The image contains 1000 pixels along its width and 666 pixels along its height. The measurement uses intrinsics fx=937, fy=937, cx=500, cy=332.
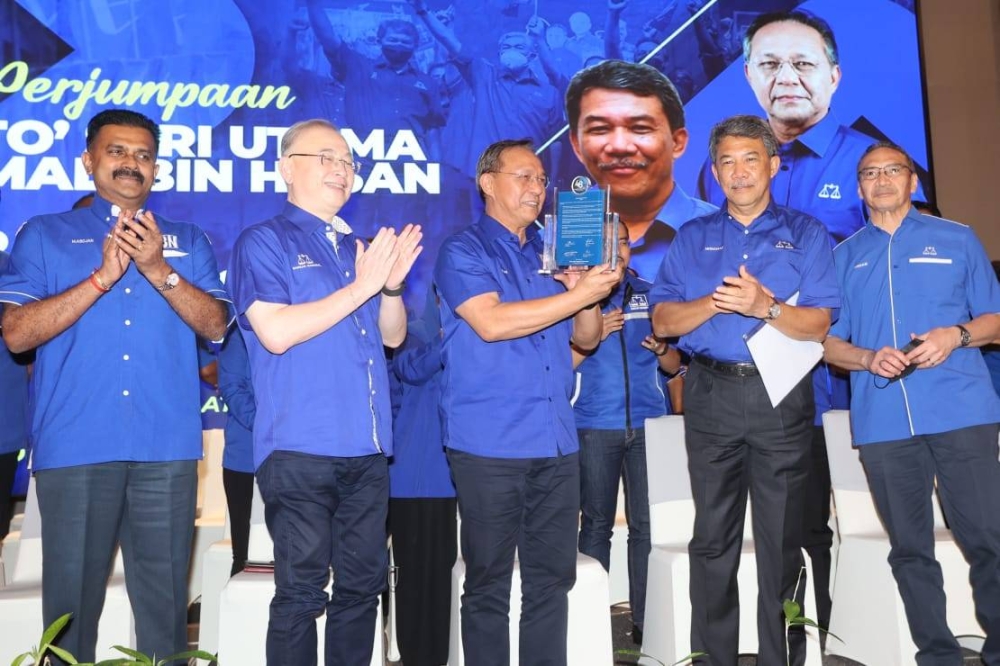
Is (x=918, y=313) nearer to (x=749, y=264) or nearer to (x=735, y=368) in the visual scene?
→ (x=749, y=264)

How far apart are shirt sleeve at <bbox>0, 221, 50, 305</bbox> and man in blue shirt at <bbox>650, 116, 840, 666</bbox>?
6.48 feet

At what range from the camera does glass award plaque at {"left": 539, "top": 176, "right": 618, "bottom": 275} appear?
9.34 feet

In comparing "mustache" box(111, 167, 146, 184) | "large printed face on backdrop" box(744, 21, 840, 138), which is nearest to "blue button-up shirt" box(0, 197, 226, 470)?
"mustache" box(111, 167, 146, 184)

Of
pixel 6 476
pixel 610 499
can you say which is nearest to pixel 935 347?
pixel 610 499

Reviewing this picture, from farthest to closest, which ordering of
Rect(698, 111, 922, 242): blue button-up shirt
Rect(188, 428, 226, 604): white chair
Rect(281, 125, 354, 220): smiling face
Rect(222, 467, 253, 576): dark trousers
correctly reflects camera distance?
Rect(698, 111, 922, 242): blue button-up shirt, Rect(188, 428, 226, 604): white chair, Rect(222, 467, 253, 576): dark trousers, Rect(281, 125, 354, 220): smiling face

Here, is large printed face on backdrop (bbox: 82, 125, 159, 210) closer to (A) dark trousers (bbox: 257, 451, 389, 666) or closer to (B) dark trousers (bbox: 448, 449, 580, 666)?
(A) dark trousers (bbox: 257, 451, 389, 666)

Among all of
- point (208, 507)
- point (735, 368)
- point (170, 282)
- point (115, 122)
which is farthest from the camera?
point (208, 507)

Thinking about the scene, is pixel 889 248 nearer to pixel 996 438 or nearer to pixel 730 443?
pixel 996 438

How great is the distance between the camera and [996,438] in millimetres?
3240

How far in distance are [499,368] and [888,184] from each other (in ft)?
5.40

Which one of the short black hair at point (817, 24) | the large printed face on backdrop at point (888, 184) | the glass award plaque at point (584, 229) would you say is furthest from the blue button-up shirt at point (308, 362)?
the short black hair at point (817, 24)

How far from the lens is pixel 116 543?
9.15ft

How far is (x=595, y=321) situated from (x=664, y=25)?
2950 millimetres

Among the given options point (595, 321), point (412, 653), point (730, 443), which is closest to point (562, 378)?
point (595, 321)
